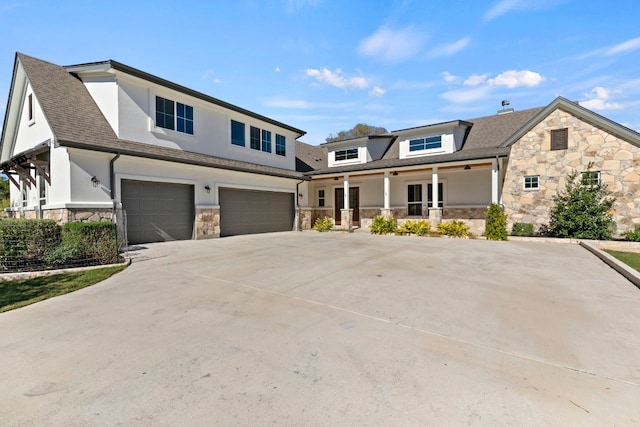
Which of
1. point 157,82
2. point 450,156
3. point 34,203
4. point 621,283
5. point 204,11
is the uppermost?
point 204,11

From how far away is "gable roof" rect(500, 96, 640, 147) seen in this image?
1269 centimetres

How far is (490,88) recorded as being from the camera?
21.4 metres

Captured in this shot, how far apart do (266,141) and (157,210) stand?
7725mm

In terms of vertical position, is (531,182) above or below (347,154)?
below

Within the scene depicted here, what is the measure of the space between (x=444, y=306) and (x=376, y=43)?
38.5ft

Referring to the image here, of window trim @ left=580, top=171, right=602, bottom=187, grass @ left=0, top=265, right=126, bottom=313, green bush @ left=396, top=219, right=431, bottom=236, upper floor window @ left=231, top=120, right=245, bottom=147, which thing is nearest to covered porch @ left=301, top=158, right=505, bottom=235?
green bush @ left=396, top=219, right=431, bottom=236

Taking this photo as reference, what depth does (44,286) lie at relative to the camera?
574 centimetres

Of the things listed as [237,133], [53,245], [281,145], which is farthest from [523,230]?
[53,245]

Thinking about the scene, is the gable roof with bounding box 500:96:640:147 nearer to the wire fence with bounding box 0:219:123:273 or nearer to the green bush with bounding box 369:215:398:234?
the green bush with bounding box 369:215:398:234

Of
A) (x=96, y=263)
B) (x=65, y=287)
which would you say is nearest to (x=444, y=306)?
(x=65, y=287)

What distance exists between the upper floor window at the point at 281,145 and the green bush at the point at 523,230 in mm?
13357

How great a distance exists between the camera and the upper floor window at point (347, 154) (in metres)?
20.1

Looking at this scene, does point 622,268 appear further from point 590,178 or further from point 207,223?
point 207,223

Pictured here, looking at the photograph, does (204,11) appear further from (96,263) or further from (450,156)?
(450,156)
